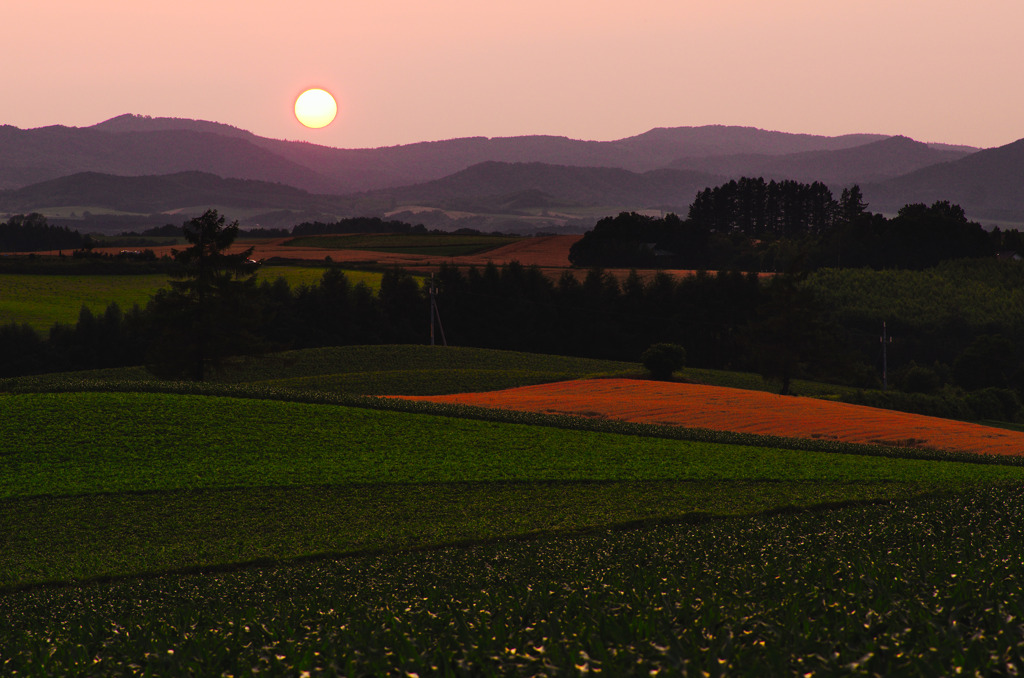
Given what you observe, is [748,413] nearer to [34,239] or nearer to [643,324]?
[643,324]

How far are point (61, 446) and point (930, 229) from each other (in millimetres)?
146457

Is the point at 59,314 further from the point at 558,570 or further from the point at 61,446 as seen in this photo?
the point at 558,570

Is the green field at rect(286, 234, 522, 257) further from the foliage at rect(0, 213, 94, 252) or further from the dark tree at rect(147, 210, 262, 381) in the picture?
the dark tree at rect(147, 210, 262, 381)

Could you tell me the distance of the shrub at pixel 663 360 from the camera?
73.1 m

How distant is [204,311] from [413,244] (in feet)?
391

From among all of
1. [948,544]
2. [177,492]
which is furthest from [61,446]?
[948,544]

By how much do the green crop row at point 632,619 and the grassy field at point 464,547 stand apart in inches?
1.9

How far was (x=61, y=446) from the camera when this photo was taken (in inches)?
1389

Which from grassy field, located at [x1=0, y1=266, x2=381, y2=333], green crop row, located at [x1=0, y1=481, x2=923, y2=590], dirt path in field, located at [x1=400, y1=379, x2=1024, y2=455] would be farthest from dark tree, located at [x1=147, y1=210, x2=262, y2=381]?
green crop row, located at [x1=0, y1=481, x2=923, y2=590]

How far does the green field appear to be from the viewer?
17350 centimetres

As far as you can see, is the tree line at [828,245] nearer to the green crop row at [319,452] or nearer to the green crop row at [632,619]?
the green crop row at [319,452]

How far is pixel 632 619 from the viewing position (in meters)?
9.14

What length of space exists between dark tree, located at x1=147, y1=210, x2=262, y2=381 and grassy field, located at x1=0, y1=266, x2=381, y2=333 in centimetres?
3495

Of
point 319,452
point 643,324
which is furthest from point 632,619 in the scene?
point 643,324
